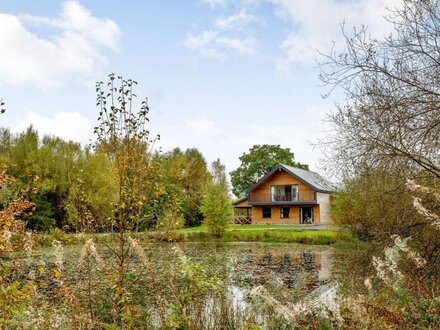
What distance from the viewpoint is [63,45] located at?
12.2m

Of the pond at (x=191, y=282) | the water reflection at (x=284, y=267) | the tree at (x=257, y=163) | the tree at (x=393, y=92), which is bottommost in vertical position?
the water reflection at (x=284, y=267)

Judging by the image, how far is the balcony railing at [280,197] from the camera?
4069 cm

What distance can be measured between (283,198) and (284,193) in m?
0.54

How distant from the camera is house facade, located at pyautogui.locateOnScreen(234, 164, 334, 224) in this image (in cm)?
4081

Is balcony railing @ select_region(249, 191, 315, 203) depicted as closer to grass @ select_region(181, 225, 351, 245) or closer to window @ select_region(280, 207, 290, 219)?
window @ select_region(280, 207, 290, 219)

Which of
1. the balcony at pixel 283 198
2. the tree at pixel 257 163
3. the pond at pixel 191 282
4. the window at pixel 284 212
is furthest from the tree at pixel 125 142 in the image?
the tree at pixel 257 163

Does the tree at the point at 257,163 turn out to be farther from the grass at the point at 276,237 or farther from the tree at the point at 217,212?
the grass at the point at 276,237

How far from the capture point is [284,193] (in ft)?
139

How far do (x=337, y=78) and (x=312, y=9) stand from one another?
259 cm

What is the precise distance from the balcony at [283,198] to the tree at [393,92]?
110 ft

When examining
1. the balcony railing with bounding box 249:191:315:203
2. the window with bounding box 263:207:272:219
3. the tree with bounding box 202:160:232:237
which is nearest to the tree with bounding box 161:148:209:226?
the balcony railing with bounding box 249:191:315:203

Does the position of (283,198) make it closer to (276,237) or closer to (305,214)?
(305,214)

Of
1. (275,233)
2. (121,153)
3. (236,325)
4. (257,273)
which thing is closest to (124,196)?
(121,153)

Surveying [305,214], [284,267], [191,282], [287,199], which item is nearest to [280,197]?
[287,199]
